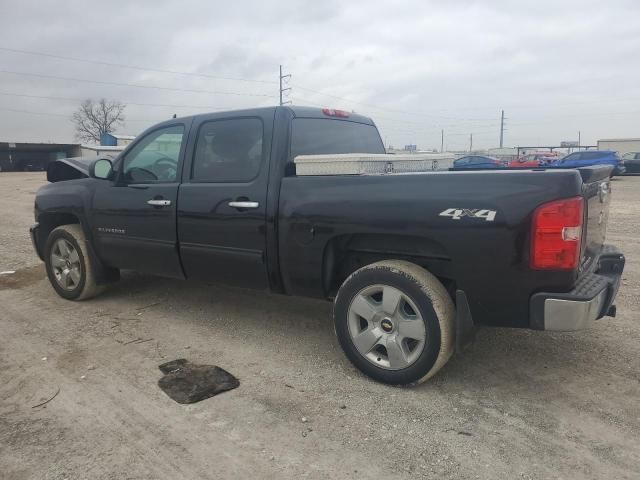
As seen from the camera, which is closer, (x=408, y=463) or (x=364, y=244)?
(x=408, y=463)

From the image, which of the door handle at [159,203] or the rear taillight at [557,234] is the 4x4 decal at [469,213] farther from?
the door handle at [159,203]

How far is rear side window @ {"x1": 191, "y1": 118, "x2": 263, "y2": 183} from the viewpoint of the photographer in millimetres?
3893

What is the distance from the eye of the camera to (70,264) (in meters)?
5.21

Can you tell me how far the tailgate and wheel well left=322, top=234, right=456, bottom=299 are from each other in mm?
839

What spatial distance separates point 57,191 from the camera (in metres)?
5.29

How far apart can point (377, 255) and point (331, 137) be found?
4.27 ft

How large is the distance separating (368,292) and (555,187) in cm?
129

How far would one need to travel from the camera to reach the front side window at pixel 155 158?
4.38 meters

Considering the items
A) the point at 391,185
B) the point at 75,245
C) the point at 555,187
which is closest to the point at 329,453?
the point at 391,185

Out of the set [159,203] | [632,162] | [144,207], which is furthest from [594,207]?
[632,162]

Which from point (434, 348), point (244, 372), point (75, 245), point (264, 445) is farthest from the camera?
point (75, 245)

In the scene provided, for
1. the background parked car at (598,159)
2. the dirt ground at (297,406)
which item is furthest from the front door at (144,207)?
the background parked car at (598,159)

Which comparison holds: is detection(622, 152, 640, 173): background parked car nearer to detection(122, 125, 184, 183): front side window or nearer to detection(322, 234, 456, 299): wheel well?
detection(322, 234, 456, 299): wheel well

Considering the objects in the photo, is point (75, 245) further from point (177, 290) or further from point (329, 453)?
point (329, 453)
